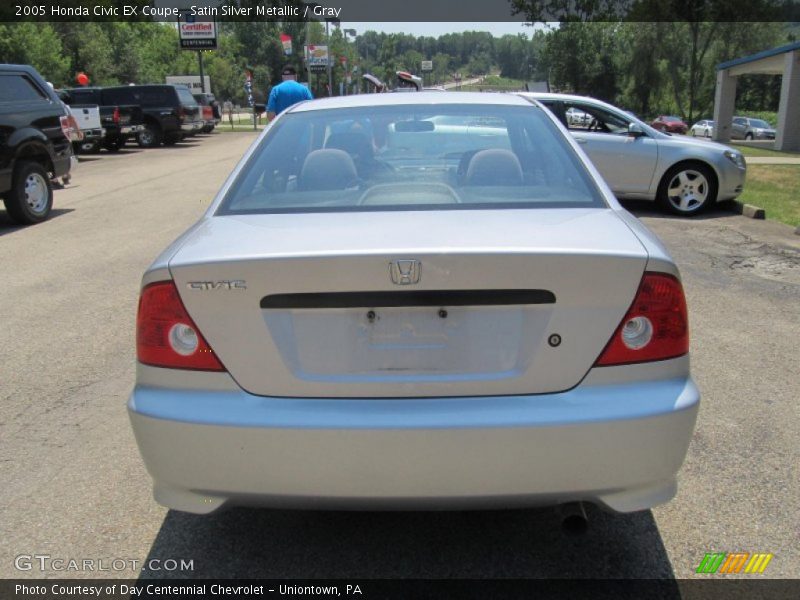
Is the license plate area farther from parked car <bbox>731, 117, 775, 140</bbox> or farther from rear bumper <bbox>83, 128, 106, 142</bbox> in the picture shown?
parked car <bbox>731, 117, 775, 140</bbox>

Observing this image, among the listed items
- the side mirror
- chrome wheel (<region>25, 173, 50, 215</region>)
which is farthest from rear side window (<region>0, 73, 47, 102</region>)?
the side mirror

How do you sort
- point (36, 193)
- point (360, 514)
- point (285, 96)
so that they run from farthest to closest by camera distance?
point (285, 96) → point (36, 193) → point (360, 514)

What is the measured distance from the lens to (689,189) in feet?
34.7

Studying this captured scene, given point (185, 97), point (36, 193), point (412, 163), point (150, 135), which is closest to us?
point (412, 163)

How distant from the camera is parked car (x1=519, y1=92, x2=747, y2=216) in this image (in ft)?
34.4

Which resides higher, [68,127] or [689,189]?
[68,127]

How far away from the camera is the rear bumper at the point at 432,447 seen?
221 centimetres

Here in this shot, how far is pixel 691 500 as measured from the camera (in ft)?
10.2

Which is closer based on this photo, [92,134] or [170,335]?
[170,335]

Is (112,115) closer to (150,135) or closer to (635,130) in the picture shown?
(150,135)

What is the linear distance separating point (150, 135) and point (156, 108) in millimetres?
996

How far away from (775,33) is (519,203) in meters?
56.7

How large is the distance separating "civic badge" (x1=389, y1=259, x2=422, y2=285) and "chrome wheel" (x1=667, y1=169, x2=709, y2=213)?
9.29m

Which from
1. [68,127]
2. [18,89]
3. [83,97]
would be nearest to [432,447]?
[18,89]
